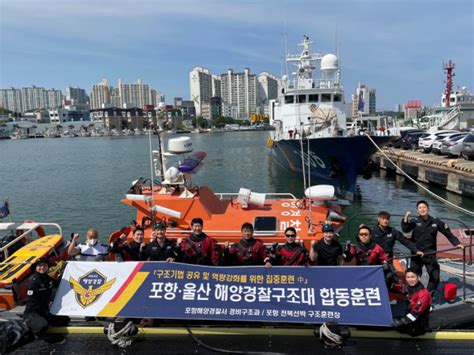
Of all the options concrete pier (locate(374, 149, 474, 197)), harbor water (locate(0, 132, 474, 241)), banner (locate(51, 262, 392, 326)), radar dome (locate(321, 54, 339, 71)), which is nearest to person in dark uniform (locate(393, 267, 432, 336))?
banner (locate(51, 262, 392, 326))

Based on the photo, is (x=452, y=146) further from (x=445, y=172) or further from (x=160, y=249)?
(x=160, y=249)

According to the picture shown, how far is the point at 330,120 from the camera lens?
2497 centimetres

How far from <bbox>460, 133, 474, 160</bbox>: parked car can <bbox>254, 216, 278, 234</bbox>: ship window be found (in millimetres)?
22336

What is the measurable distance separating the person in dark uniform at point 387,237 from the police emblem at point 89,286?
4.29 m

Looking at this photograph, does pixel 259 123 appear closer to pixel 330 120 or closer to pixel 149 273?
pixel 330 120

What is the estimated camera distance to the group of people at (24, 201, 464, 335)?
215 inches

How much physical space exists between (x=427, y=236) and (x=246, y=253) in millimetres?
3046

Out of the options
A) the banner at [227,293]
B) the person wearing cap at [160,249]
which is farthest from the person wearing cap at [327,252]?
the person wearing cap at [160,249]

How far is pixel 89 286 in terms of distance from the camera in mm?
5598

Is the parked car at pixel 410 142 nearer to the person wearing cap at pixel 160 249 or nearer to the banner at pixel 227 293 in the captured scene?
the banner at pixel 227 293

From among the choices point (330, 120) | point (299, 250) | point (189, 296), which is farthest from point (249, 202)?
point (330, 120)

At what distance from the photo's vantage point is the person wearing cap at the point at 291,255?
5.86 m

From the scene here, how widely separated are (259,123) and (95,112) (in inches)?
3047

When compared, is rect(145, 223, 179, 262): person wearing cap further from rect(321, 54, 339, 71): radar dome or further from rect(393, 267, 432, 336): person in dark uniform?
rect(321, 54, 339, 71): radar dome
